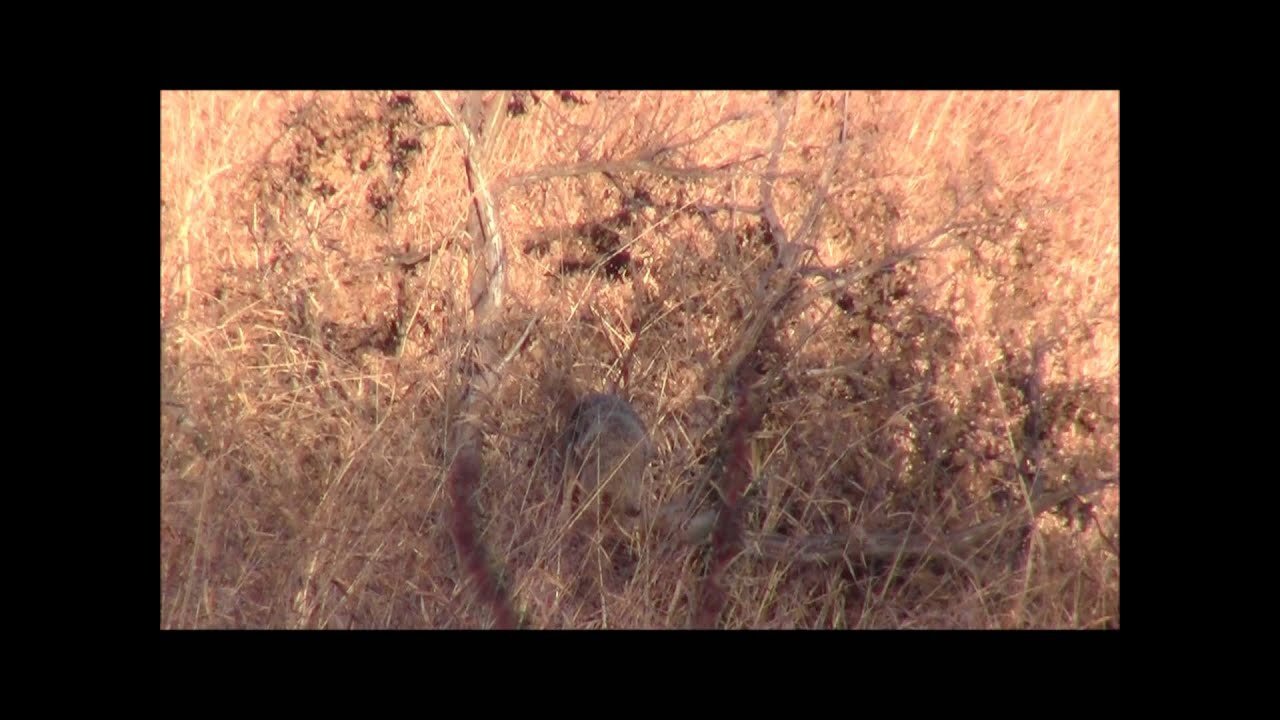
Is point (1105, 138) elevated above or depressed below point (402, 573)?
above

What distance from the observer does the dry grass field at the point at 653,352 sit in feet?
14.1

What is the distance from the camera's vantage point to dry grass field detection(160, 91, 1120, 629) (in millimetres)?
4301

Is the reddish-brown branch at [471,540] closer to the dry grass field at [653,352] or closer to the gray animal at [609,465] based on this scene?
the dry grass field at [653,352]

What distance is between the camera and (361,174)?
14.9 ft

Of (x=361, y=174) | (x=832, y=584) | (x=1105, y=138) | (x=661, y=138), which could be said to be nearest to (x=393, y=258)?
(x=361, y=174)

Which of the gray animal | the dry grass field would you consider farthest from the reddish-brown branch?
the gray animal

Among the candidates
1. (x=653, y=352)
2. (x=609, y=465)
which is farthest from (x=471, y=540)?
(x=653, y=352)

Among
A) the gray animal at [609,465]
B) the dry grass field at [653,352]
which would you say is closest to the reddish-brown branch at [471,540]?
the dry grass field at [653,352]

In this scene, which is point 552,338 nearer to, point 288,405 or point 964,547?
point 288,405

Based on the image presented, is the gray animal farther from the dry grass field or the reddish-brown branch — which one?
the reddish-brown branch

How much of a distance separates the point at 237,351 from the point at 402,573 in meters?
0.84

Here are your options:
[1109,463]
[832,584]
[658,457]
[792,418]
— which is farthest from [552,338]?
[1109,463]

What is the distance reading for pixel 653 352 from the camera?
443 centimetres

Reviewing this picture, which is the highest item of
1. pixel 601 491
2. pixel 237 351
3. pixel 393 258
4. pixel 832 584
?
pixel 393 258
